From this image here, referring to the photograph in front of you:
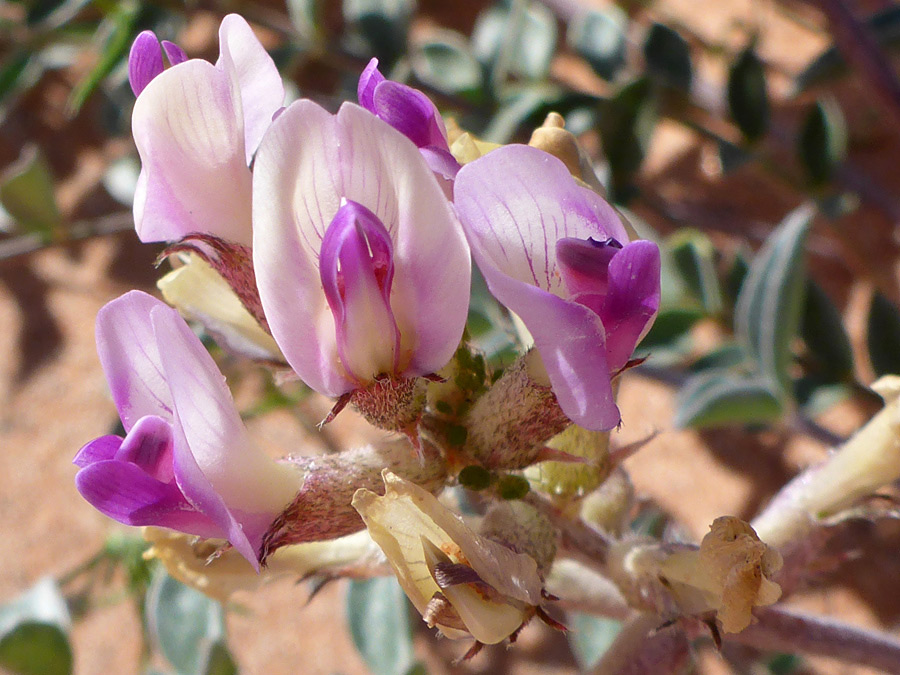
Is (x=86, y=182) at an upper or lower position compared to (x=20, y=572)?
upper

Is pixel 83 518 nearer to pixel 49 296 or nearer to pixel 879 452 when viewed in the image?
pixel 49 296

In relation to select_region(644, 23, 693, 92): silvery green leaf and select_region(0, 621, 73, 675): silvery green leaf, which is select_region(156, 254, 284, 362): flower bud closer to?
select_region(0, 621, 73, 675): silvery green leaf

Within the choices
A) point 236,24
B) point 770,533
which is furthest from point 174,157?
point 770,533

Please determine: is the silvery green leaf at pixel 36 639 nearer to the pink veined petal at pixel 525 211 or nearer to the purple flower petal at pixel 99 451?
the purple flower petal at pixel 99 451

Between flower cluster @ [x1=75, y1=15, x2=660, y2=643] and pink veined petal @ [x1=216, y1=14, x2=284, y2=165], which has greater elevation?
pink veined petal @ [x1=216, y1=14, x2=284, y2=165]

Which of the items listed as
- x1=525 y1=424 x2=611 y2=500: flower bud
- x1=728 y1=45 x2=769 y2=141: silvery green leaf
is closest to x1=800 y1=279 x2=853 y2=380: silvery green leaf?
x1=728 y1=45 x2=769 y2=141: silvery green leaf

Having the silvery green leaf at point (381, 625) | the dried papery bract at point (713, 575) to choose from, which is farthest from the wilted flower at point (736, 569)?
the silvery green leaf at point (381, 625)
